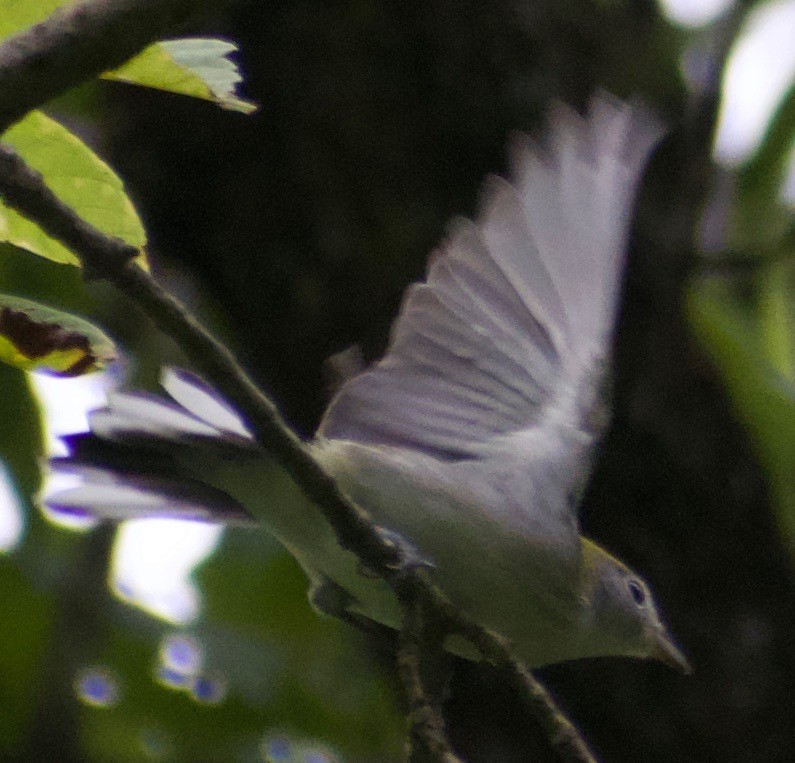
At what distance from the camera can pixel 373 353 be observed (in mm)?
2979

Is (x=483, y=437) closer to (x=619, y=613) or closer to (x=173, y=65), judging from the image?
(x=619, y=613)

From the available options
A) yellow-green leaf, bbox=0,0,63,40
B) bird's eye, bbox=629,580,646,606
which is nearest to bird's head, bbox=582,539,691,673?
bird's eye, bbox=629,580,646,606

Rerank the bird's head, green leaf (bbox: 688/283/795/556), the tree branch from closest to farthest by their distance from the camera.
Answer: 1. the tree branch
2. the bird's head
3. green leaf (bbox: 688/283/795/556)

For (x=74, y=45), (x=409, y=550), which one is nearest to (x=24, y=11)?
(x=74, y=45)

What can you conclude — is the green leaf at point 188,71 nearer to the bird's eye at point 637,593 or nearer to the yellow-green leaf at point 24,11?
the yellow-green leaf at point 24,11

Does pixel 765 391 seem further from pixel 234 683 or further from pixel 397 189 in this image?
pixel 234 683

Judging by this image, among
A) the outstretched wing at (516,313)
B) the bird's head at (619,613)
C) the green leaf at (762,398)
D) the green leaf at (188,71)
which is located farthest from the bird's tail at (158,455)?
the green leaf at (762,398)

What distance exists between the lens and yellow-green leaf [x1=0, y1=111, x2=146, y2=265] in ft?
3.46

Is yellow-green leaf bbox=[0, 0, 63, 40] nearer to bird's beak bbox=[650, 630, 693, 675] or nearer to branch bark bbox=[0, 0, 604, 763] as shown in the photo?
branch bark bbox=[0, 0, 604, 763]

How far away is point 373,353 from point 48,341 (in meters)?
1.92

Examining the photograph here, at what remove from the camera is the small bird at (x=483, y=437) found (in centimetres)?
168

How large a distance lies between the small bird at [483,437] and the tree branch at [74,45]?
2.55ft

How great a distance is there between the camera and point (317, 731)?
118 inches

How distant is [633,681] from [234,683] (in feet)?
3.24
